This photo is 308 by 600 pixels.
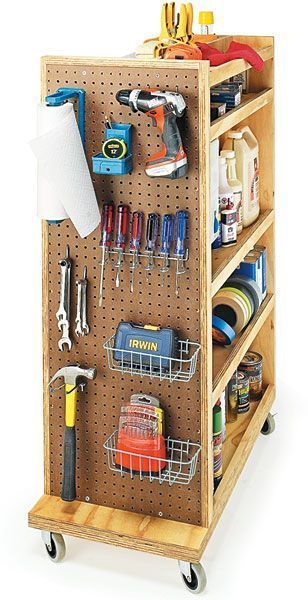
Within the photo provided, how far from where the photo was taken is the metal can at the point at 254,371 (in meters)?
4.25

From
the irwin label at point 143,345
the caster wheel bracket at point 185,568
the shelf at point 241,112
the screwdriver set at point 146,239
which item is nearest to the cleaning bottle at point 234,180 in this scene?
the shelf at point 241,112

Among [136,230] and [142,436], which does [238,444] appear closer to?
[142,436]

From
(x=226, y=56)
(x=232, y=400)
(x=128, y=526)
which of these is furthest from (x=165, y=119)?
(x=232, y=400)

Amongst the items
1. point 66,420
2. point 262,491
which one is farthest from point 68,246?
point 262,491

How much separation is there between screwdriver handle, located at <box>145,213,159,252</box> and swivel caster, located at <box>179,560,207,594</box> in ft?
3.16

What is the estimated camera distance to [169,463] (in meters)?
3.32

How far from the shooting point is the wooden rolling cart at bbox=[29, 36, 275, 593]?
121 inches

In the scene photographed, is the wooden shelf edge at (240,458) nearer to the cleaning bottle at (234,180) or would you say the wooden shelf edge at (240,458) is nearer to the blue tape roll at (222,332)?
the blue tape roll at (222,332)

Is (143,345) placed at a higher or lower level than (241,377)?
higher

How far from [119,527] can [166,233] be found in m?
0.94

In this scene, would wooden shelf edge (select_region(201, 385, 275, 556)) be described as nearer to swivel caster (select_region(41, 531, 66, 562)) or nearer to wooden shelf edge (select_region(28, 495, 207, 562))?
wooden shelf edge (select_region(28, 495, 207, 562))

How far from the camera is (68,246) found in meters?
3.29
